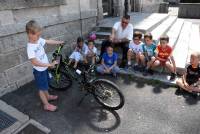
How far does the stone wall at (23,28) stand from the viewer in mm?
4469

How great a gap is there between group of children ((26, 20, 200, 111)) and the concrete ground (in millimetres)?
281

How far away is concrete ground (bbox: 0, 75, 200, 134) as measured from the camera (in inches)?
140

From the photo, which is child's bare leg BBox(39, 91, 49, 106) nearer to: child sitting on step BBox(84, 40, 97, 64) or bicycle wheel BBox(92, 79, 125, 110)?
bicycle wheel BBox(92, 79, 125, 110)

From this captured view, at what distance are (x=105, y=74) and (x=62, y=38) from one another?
1.73 metres

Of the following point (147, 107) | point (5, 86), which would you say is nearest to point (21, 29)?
point (5, 86)

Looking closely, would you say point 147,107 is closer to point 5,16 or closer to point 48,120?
point 48,120

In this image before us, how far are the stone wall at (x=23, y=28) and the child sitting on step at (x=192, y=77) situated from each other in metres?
3.48

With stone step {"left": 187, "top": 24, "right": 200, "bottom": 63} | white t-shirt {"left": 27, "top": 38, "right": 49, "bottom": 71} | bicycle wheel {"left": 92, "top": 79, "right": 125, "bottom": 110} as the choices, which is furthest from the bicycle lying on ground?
stone step {"left": 187, "top": 24, "right": 200, "bottom": 63}

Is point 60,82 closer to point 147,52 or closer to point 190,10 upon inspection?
point 147,52

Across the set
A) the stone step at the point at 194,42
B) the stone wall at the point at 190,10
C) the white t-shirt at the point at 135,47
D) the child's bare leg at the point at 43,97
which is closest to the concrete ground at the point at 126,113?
the child's bare leg at the point at 43,97

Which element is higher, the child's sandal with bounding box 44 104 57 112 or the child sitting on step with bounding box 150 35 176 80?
the child sitting on step with bounding box 150 35 176 80

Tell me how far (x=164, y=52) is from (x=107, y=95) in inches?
79.6

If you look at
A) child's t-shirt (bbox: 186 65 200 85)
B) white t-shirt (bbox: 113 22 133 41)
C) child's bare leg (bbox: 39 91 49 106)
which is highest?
white t-shirt (bbox: 113 22 133 41)

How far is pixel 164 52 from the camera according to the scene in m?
5.12
